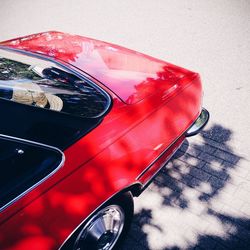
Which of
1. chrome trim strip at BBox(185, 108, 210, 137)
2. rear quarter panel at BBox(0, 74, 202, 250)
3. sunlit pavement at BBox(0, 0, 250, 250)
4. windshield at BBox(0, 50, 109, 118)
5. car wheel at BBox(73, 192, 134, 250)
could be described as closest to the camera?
rear quarter panel at BBox(0, 74, 202, 250)

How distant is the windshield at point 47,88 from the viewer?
6.77ft

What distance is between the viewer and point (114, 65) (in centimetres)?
283

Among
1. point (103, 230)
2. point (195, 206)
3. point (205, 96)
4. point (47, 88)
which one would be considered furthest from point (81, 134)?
point (205, 96)

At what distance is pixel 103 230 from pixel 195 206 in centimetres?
110

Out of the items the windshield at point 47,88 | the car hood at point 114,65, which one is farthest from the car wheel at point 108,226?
the car hood at point 114,65

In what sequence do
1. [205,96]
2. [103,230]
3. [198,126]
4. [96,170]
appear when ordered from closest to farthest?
[96,170] < [103,230] < [198,126] < [205,96]

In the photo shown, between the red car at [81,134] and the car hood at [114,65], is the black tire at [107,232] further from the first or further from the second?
the car hood at [114,65]

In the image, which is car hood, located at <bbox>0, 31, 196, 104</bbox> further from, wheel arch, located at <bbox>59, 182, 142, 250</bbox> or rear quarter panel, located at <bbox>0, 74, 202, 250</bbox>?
wheel arch, located at <bbox>59, 182, 142, 250</bbox>

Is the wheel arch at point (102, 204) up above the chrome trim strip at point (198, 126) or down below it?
below

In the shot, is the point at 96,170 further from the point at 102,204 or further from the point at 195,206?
the point at 195,206

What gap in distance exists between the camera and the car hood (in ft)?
8.33

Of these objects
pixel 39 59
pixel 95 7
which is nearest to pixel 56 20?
pixel 95 7

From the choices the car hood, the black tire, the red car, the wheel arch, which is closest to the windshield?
the red car

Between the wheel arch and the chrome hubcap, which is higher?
the wheel arch
